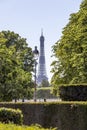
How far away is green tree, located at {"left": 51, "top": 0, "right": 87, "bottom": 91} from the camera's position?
42969mm

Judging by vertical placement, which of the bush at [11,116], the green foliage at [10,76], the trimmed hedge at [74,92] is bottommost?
the bush at [11,116]

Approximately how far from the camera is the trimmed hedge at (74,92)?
2796 cm

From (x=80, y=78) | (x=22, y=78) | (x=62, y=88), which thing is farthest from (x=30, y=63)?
(x=62, y=88)

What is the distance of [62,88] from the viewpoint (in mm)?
28625

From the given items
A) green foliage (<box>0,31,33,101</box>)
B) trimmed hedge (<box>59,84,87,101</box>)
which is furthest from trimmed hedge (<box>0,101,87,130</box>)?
green foliage (<box>0,31,33,101</box>)

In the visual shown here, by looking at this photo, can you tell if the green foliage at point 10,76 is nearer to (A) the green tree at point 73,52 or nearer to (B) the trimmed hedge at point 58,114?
(A) the green tree at point 73,52

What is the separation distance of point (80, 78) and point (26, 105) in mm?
18252

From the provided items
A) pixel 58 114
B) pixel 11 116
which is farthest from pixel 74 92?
pixel 11 116

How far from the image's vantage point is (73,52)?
46.2m

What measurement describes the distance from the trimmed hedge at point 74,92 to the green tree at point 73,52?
13.6 m

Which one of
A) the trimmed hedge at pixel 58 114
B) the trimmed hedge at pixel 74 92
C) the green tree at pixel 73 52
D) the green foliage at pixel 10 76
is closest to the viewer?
the trimmed hedge at pixel 58 114

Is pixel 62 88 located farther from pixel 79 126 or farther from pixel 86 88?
pixel 79 126

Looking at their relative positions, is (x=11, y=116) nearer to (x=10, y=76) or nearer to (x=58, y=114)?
(x=58, y=114)

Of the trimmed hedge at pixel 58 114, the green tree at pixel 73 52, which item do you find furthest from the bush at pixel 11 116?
the green tree at pixel 73 52
